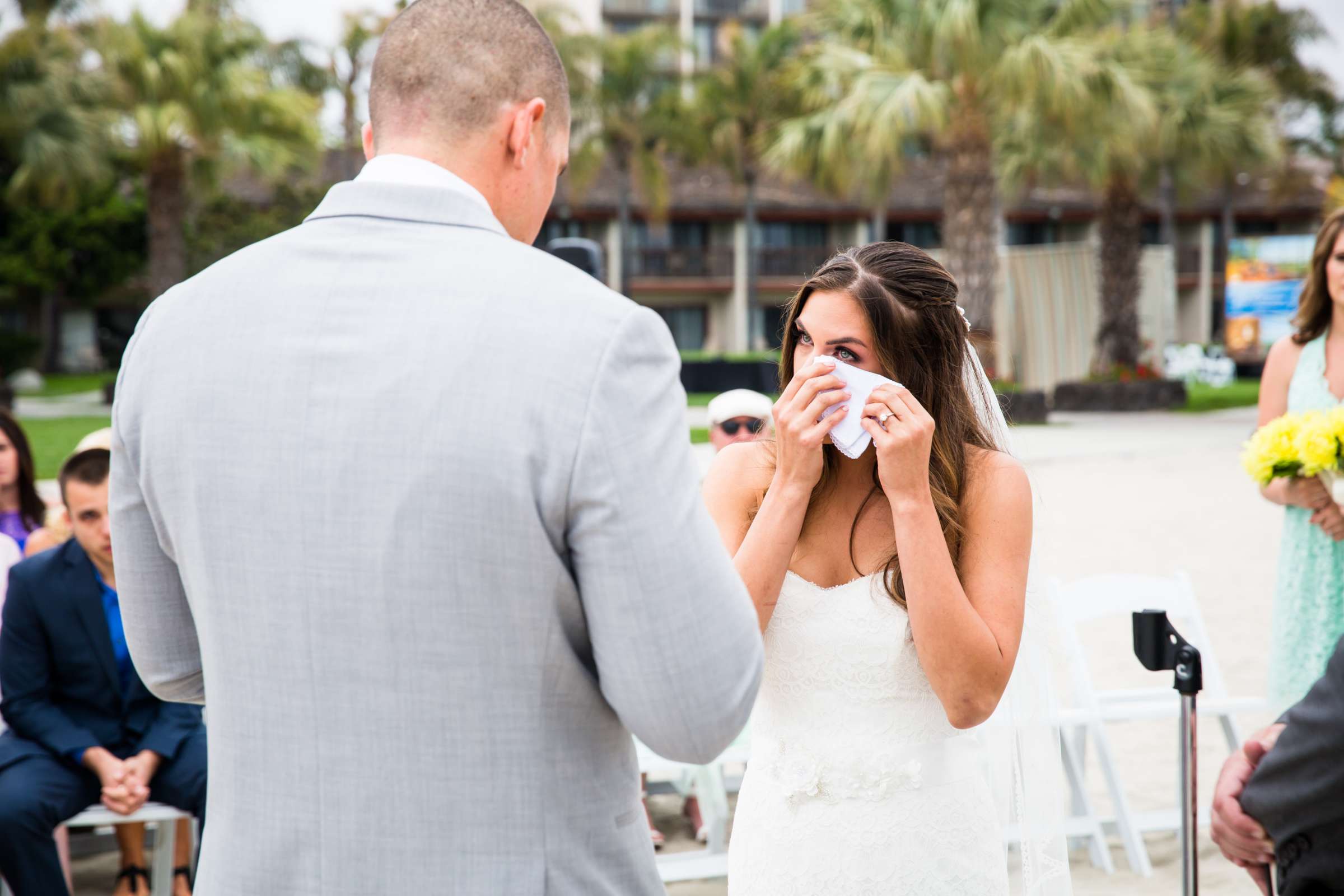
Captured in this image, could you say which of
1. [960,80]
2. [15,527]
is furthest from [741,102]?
[15,527]

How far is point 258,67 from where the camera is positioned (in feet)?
86.5

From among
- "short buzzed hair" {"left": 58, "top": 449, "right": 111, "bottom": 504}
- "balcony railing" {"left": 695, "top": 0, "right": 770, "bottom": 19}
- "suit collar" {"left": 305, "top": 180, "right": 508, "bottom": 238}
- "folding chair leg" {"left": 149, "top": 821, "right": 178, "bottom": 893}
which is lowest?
"folding chair leg" {"left": 149, "top": 821, "right": 178, "bottom": 893}

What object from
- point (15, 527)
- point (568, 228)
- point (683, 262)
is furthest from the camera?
point (683, 262)

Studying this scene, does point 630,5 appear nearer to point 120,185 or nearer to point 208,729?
point 120,185

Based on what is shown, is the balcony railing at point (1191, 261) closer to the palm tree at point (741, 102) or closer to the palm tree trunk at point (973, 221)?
the palm tree at point (741, 102)

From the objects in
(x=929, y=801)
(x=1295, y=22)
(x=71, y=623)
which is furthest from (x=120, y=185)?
(x=929, y=801)

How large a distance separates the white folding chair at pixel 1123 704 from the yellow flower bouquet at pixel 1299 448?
2.12ft

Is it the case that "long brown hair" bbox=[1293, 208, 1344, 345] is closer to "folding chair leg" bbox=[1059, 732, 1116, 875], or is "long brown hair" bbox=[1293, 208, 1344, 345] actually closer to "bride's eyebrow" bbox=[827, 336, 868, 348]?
"folding chair leg" bbox=[1059, 732, 1116, 875]

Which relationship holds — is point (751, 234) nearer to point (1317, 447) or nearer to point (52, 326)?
point (52, 326)

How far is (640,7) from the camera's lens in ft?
192

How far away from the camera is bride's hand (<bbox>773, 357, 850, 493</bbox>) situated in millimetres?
2225

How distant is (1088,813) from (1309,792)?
3.05 metres

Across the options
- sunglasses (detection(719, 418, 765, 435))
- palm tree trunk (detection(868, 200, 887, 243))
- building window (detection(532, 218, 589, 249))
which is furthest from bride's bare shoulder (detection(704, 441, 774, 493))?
building window (detection(532, 218, 589, 249))

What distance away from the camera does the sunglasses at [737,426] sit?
226 inches
